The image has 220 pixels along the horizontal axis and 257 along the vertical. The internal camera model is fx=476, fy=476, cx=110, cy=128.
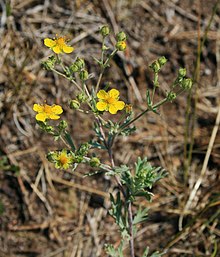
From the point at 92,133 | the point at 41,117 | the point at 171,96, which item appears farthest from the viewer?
the point at 92,133

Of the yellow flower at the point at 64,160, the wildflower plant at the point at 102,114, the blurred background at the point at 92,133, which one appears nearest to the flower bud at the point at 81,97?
the wildflower plant at the point at 102,114

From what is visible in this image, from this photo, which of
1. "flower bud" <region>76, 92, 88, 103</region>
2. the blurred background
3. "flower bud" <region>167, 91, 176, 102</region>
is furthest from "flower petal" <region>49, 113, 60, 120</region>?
the blurred background

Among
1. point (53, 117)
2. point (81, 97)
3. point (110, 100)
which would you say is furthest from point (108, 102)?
point (53, 117)

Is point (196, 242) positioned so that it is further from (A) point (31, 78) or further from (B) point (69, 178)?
(A) point (31, 78)

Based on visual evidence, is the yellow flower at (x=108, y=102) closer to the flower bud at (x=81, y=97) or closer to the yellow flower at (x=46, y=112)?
the flower bud at (x=81, y=97)

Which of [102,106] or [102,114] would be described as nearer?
[102,106]

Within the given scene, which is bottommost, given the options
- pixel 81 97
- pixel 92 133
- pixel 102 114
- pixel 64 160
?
pixel 92 133

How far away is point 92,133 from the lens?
4.21 meters

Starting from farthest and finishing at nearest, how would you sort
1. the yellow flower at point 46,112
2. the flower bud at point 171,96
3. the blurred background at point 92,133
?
the blurred background at point 92,133 → the yellow flower at point 46,112 → the flower bud at point 171,96

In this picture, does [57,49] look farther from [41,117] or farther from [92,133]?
[92,133]

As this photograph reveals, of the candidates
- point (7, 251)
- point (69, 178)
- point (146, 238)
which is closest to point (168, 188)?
point (146, 238)

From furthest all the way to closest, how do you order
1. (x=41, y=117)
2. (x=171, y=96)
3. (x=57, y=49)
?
(x=57, y=49), (x=41, y=117), (x=171, y=96)

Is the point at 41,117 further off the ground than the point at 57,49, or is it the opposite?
the point at 57,49

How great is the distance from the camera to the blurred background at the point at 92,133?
12.8ft
